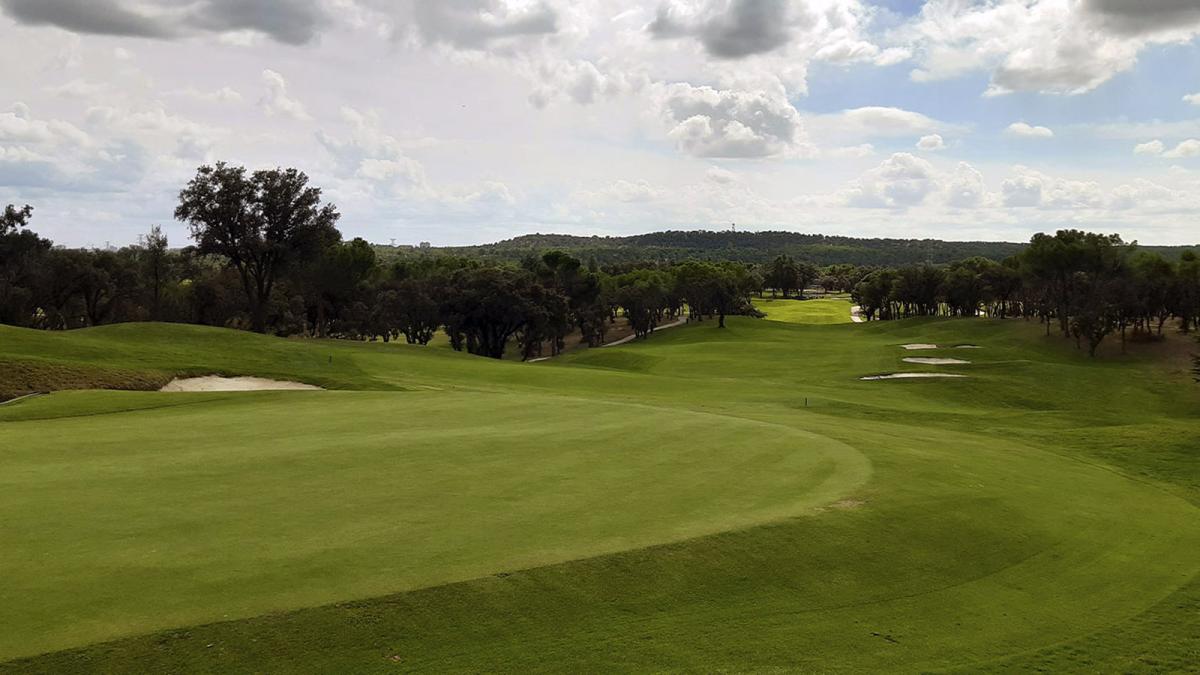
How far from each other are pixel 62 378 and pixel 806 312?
131 m

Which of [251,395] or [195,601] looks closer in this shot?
[195,601]

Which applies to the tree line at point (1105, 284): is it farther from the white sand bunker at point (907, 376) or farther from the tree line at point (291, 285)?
the tree line at point (291, 285)

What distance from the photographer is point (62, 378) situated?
29609 mm

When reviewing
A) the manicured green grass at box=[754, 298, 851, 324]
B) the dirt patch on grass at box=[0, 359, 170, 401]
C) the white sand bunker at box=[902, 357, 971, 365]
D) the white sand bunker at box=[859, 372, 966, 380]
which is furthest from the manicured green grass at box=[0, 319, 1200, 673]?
the manicured green grass at box=[754, 298, 851, 324]

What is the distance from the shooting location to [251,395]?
94.5ft

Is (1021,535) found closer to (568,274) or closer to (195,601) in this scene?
(195,601)

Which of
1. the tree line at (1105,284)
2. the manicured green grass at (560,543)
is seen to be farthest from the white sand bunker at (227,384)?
Result: the tree line at (1105,284)

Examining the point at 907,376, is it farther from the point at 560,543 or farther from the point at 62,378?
the point at 62,378

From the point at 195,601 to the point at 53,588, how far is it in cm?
174

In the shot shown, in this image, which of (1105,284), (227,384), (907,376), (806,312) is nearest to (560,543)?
(227,384)

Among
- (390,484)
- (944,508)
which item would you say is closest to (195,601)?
(390,484)

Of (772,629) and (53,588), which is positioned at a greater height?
(53,588)

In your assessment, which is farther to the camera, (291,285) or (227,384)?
(291,285)

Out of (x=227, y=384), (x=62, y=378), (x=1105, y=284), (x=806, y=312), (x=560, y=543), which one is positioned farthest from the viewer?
(x=806, y=312)
